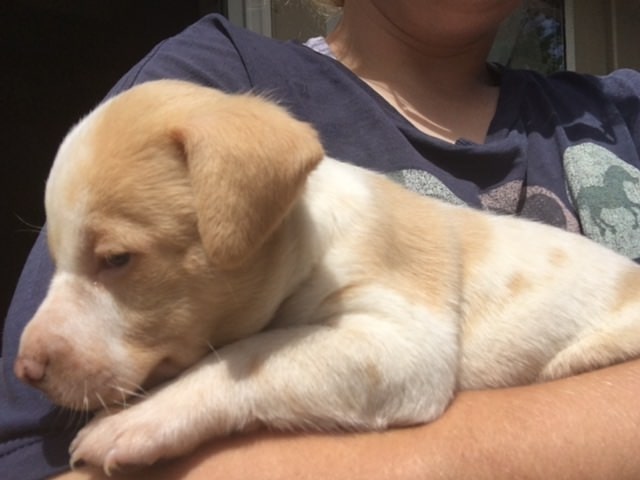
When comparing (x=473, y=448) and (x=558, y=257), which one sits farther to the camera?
(x=558, y=257)

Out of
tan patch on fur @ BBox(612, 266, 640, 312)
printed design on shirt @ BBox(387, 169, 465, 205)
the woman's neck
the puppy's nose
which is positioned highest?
the woman's neck

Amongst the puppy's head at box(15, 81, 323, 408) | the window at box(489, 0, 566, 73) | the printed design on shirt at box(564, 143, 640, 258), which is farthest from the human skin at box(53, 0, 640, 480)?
the window at box(489, 0, 566, 73)

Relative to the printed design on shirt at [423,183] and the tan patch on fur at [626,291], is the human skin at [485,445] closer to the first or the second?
the tan patch on fur at [626,291]

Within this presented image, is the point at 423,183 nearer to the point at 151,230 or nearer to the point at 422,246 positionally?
the point at 422,246

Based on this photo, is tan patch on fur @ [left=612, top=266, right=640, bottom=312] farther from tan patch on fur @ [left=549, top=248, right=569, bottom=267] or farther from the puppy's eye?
the puppy's eye

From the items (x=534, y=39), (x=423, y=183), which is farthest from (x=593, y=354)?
(x=534, y=39)

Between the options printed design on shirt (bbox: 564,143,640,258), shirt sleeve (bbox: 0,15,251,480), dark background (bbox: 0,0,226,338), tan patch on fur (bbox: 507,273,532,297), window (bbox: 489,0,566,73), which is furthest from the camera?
dark background (bbox: 0,0,226,338)
